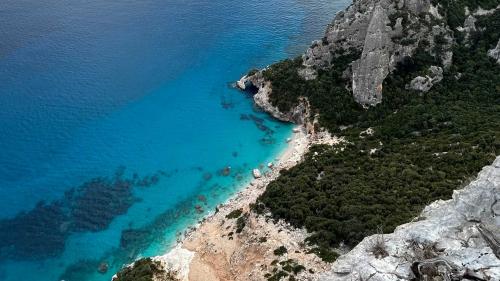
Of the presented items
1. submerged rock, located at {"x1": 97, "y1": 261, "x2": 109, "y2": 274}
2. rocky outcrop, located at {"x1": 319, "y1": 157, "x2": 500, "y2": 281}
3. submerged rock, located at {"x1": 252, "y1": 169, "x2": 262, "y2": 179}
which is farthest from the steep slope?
rocky outcrop, located at {"x1": 319, "y1": 157, "x2": 500, "y2": 281}

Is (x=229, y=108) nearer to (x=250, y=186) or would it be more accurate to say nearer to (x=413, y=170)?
(x=250, y=186)

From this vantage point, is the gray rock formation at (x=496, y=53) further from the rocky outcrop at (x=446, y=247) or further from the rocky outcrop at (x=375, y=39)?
the rocky outcrop at (x=446, y=247)

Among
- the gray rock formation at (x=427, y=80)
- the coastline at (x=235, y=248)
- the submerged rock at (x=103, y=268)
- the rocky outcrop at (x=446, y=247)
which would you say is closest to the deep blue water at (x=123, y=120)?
the submerged rock at (x=103, y=268)

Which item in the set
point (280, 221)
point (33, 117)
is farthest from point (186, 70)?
point (280, 221)

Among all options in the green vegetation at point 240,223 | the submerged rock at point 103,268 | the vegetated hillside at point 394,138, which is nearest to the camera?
the vegetated hillside at point 394,138

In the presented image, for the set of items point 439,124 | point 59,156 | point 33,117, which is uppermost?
point 33,117

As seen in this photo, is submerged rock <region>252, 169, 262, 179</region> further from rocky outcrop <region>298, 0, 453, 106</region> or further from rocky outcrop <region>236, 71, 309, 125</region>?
rocky outcrop <region>298, 0, 453, 106</region>
